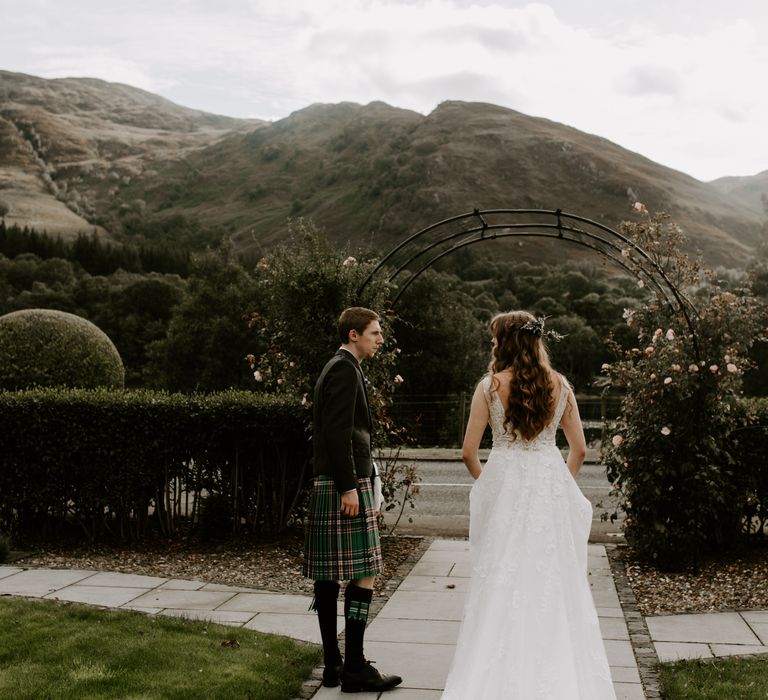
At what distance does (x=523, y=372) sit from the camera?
3828 mm

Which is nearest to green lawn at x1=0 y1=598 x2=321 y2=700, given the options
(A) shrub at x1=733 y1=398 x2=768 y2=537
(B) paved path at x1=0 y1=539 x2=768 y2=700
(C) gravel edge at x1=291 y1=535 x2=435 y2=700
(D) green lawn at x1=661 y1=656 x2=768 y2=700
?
(C) gravel edge at x1=291 y1=535 x2=435 y2=700

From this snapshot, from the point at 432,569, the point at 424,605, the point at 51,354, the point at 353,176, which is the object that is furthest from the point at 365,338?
A: the point at 353,176

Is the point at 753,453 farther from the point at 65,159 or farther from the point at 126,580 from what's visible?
the point at 65,159

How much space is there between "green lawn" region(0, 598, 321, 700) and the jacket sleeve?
116cm

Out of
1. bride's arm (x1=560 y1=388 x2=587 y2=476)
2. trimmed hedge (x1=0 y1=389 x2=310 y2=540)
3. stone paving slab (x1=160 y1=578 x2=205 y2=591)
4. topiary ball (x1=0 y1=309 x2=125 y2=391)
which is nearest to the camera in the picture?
bride's arm (x1=560 y1=388 x2=587 y2=476)

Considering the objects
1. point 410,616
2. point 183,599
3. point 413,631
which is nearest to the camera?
point 413,631

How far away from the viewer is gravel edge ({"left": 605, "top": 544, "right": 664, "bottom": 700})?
439cm

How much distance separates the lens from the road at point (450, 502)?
9.20m

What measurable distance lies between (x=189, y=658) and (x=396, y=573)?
2.74 meters

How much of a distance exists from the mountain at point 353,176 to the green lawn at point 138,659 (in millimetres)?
74808

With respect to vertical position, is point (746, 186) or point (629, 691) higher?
point (746, 186)

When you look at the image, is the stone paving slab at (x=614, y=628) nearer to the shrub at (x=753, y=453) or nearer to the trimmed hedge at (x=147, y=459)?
the shrub at (x=753, y=453)

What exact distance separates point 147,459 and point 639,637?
16.3 ft

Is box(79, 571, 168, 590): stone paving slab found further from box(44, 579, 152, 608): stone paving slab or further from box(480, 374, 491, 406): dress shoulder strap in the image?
box(480, 374, 491, 406): dress shoulder strap
